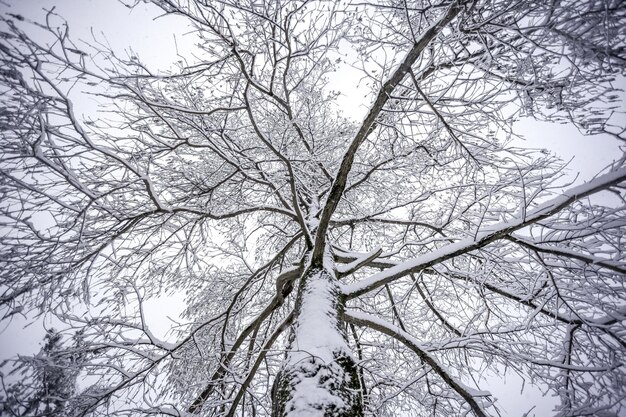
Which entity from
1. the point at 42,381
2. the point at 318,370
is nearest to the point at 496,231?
the point at 318,370

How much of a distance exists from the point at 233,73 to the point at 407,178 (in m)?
2.74

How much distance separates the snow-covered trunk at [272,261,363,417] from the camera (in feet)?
4.73

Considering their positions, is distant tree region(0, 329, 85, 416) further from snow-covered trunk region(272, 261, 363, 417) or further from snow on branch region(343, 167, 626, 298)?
snow on branch region(343, 167, 626, 298)

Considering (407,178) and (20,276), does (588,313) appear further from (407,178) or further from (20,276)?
(20,276)

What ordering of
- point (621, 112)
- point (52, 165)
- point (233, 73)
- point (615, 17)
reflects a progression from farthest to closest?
point (233, 73)
point (621, 112)
point (52, 165)
point (615, 17)

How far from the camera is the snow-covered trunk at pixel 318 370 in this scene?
56.7 inches

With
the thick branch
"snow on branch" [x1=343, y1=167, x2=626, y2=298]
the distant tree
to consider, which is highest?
the thick branch

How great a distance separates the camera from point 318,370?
158 cm

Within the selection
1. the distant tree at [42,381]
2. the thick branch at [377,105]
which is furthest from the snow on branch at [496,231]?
the distant tree at [42,381]

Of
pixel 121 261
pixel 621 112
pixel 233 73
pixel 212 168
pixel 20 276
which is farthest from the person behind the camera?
pixel 212 168

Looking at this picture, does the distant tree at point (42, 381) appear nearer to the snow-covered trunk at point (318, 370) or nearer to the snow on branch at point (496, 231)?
the snow-covered trunk at point (318, 370)

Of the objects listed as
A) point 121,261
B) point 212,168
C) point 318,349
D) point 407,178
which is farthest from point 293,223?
point 318,349

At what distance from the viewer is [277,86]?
158 inches

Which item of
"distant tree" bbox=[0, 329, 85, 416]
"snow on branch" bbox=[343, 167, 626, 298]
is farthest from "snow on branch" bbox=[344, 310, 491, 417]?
"distant tree" bbox=[0, 329, 85, 416]
